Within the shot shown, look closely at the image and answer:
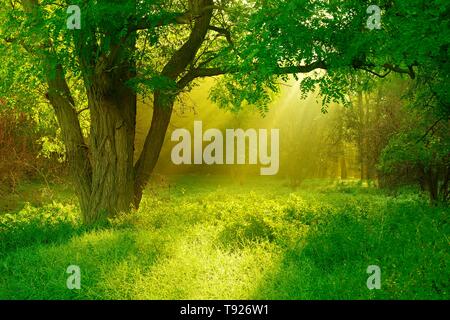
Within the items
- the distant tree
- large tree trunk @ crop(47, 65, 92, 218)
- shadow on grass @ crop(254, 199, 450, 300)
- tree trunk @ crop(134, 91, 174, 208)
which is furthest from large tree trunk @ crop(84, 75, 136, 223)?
shadow on grass @ crop(254, 199, 450, 300)

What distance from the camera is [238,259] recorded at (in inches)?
290

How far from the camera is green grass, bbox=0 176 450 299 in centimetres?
608

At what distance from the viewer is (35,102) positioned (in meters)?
15.3

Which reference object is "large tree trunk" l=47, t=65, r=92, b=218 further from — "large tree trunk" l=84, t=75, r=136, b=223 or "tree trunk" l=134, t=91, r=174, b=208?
"tree trunk" l=134, t=91, r=174, b=208

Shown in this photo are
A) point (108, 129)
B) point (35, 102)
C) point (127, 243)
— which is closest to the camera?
point (127, 243)

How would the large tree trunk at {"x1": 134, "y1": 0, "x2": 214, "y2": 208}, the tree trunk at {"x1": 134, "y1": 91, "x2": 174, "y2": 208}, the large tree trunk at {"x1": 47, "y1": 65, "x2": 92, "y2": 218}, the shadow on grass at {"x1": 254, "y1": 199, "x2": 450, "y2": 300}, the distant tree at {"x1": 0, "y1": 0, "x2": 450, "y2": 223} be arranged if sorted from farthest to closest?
1. the tree trunk at {"x1": 134, "y1": 91, "x2": 174, "y2": 208}
2. the large tree trunk at {"x1": 47, "y1": 65, "x2": 92, "y2": 218}
3. the large tree trunk at {"x1": 134, "y1": 0, "x2": 214, "y2": 208}
4. the distant tree at {"x1": 0, "y1": 0, "x2": 450, "y2": 223}
5. the shadow on grass at {"x1": 254, "y1": 199, "x2": 450, "y2": 300}

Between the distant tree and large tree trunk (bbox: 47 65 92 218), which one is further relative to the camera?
large tree trunk (bbox: 47 65 92 218)

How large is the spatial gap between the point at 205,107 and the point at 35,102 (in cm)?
2823

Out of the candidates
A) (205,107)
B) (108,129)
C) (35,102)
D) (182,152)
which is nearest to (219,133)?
(205,107)

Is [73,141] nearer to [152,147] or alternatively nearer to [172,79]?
[152,147]

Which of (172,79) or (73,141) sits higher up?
(172,79)

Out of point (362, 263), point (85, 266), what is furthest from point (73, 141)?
point (362, 263)

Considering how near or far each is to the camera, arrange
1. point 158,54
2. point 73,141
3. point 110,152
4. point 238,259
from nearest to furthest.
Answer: point 238,259 < point 110,152 < point 73,141 < point 158,54
